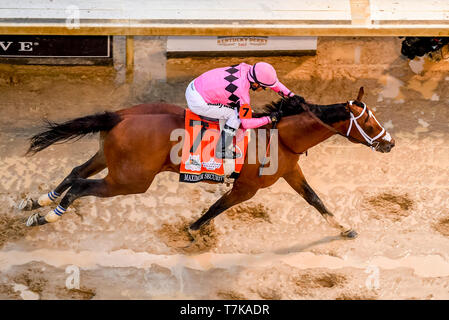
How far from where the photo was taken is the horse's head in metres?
6.85

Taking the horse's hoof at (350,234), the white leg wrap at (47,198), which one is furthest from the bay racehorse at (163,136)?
the horse's hoof at (350,234)

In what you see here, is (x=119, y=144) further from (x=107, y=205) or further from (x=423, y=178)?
(x=423, y=178)

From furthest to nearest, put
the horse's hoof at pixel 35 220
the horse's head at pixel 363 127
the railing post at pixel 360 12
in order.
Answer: the railing post at pixel 360 12 → the horse's hoof at pixel 35 220 → the horse's head at pixel 363 127

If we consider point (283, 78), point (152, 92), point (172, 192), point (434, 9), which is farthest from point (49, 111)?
point (434, 9)

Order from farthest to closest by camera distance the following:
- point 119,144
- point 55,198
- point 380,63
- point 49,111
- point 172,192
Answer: point 380,63
point 49,111
point 172,192
point 55,198
point 119,144

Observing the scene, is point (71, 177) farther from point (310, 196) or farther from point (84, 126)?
point (310, 196)

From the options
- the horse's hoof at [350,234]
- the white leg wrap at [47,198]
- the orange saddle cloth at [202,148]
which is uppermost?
the orange saddle cloth at [202,148]

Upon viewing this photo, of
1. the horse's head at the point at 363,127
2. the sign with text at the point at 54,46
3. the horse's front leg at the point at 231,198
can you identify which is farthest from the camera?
the sign with text at the point at 54,46

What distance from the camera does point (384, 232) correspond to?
8.01 meters

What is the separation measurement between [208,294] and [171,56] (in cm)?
362

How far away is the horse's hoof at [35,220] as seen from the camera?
7.60 metres

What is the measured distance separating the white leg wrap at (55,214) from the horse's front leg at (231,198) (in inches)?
56.5

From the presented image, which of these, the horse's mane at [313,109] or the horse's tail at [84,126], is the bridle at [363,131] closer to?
the horse's mane at [313,109]

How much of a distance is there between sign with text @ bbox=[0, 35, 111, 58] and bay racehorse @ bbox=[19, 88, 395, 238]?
7.49 feet
